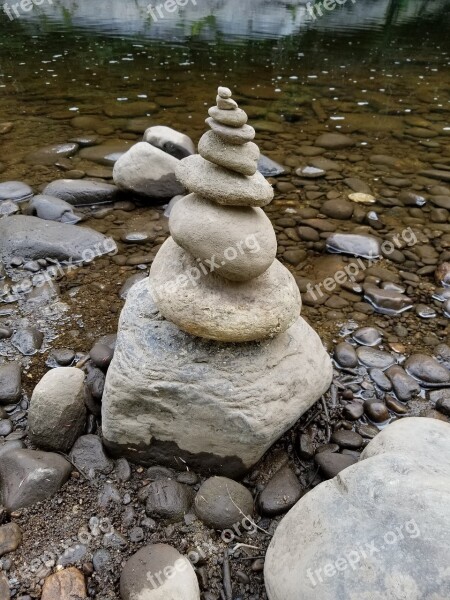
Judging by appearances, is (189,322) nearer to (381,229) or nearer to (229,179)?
(229,179)

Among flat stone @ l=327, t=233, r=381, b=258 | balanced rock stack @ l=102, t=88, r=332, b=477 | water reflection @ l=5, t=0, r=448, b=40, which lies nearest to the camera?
balanced rock stack @ l=102, t=88, r=332, b=477

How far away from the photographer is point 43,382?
2.95 meters

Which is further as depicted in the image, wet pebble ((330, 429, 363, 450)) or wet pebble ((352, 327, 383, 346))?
wet pebble ((352, 327, 383, 346))

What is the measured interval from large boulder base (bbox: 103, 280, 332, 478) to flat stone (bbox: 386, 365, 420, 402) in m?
0.90

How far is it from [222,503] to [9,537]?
1.03 meters

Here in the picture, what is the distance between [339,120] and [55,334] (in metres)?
6.11

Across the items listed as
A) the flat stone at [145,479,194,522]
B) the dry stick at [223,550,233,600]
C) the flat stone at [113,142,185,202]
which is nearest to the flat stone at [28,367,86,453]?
the flat stone at [145,479,194,522]

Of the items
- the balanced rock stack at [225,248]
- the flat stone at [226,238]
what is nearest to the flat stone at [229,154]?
the balanced rock stack at [225,248]

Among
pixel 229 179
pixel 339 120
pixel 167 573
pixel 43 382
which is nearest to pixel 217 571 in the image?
pixel 167 573

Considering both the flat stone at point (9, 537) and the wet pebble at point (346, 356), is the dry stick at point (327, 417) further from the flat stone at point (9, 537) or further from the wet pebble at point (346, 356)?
the flat stone at point (9, 537)

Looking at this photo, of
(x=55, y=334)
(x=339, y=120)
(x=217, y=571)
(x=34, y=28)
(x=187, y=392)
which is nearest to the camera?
(x=217, y=571)

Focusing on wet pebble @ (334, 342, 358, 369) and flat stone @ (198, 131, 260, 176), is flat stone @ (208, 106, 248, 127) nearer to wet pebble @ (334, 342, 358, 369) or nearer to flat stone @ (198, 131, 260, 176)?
flat stone @ (198, 131, 260, 176)

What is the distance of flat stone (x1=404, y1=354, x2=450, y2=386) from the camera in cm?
362

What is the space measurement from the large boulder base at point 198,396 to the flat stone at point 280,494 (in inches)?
6.4
